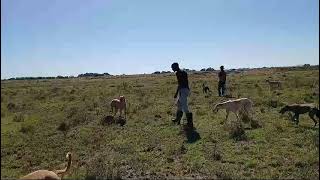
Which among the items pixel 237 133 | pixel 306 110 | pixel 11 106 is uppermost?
pixel 11 106

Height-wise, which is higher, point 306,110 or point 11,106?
point 11,106

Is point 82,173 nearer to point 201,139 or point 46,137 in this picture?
point 201,139

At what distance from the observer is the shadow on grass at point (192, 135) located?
39.1 ft

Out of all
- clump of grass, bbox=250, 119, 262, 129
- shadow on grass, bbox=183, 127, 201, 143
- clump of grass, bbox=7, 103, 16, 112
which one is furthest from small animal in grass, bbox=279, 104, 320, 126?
clump of grass, bbox=7, 103, 16, 112

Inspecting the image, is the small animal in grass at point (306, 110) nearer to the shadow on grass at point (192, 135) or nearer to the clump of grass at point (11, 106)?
the shadow on grass at point (192, 135)

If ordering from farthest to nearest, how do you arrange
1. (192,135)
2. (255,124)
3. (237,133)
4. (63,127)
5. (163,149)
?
(63,127) < (255,124) < (192,135) < (237,133) < (163,149)

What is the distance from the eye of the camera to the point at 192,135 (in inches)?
497

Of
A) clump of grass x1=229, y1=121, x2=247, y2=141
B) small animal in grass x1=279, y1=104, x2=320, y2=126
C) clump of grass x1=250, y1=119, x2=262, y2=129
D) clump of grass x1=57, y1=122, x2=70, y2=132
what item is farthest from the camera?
clump of grass x1=57, y1=122, x2=70, y2=132

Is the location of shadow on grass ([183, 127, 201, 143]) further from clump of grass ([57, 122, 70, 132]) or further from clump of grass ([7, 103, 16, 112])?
clump of grass ([7, 103, 16, 112])

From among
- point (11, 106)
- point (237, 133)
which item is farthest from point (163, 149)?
point (11, 106)

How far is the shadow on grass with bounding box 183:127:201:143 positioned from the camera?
39.1 feet

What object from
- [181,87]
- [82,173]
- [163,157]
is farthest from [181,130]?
[82,173]

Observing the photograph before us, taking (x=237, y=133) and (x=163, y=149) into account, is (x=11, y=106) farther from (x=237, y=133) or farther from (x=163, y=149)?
(x=237, y=133)

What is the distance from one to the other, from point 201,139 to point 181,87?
2348 millimetres
